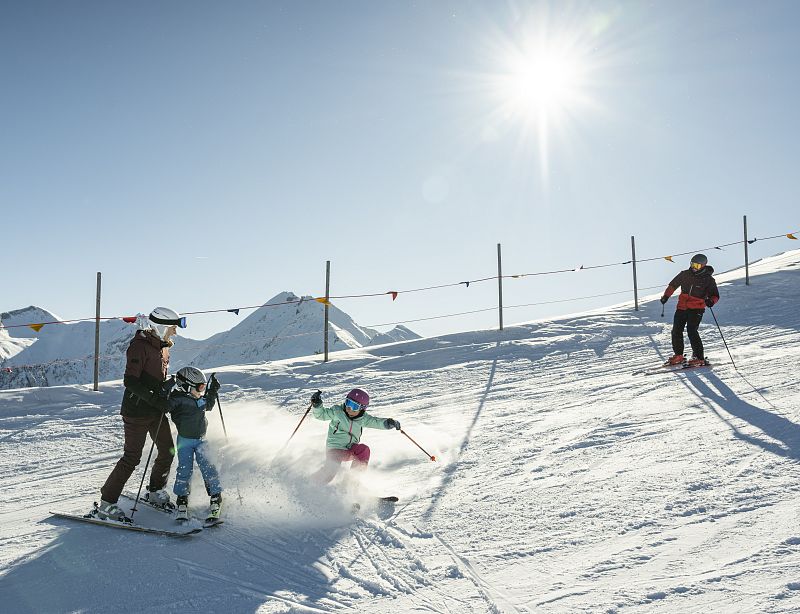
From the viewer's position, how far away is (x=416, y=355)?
45.7ft

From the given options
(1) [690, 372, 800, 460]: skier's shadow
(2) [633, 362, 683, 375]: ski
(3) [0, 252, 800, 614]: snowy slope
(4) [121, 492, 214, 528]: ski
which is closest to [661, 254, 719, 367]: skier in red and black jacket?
(2) [633, 362, 683, 375]: ski

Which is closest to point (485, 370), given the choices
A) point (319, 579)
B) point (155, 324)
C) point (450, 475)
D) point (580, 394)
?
point (580, 394)

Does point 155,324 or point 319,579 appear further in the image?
point 155,324

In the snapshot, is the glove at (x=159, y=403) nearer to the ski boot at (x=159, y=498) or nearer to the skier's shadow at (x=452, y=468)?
the ski boot at (x=159, y=498)

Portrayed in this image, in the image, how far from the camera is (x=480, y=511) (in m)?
4.81

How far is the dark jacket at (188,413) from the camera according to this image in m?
5.11

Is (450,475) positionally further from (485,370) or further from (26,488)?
(485,370)

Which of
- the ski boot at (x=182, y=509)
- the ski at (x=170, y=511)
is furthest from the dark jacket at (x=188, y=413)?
the ski at (x=170, y=511)

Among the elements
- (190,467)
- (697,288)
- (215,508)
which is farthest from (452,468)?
(697,288)

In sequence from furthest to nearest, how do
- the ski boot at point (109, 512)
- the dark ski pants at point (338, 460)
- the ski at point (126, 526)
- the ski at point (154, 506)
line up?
the dark ski pants at point (338, 460) → the ski at point (154, 506) → the ski boot at point (109, 512) → the ski at point (126, 526)

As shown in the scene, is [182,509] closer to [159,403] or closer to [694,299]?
[159,403]

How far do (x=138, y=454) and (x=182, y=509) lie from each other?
2.46ft

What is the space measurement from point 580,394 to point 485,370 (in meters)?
3.24

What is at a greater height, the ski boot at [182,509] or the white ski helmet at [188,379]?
the white ski helmet at [188,379]
